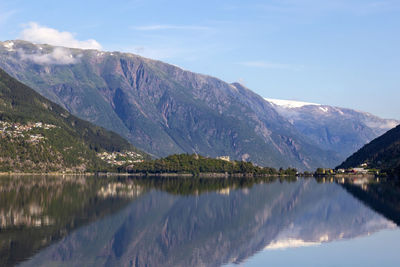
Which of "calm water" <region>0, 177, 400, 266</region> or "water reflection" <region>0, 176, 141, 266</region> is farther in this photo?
"water reflection" <region>0, 176, 141, 266</region>

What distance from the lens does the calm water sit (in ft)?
238

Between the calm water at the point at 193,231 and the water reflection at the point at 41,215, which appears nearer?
the calm water at the point at 193,231

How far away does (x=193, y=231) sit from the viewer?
9694cm

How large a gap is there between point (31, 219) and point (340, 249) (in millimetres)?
50592

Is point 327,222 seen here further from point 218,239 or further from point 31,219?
point 31,219

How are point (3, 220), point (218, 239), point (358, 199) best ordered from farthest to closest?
point (358, 199) → point (3, 220) → point (218, 239)

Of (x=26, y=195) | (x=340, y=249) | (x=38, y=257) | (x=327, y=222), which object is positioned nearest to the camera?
(x=38, y=257)

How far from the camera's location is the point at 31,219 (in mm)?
101000

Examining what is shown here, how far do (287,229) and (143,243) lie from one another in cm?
2817

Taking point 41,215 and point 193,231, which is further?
point 41,215

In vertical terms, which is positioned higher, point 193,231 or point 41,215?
point 41,215

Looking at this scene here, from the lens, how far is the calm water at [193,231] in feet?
238

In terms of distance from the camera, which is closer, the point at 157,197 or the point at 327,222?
the point at 327,222

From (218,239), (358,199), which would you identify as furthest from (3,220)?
(358,199)
